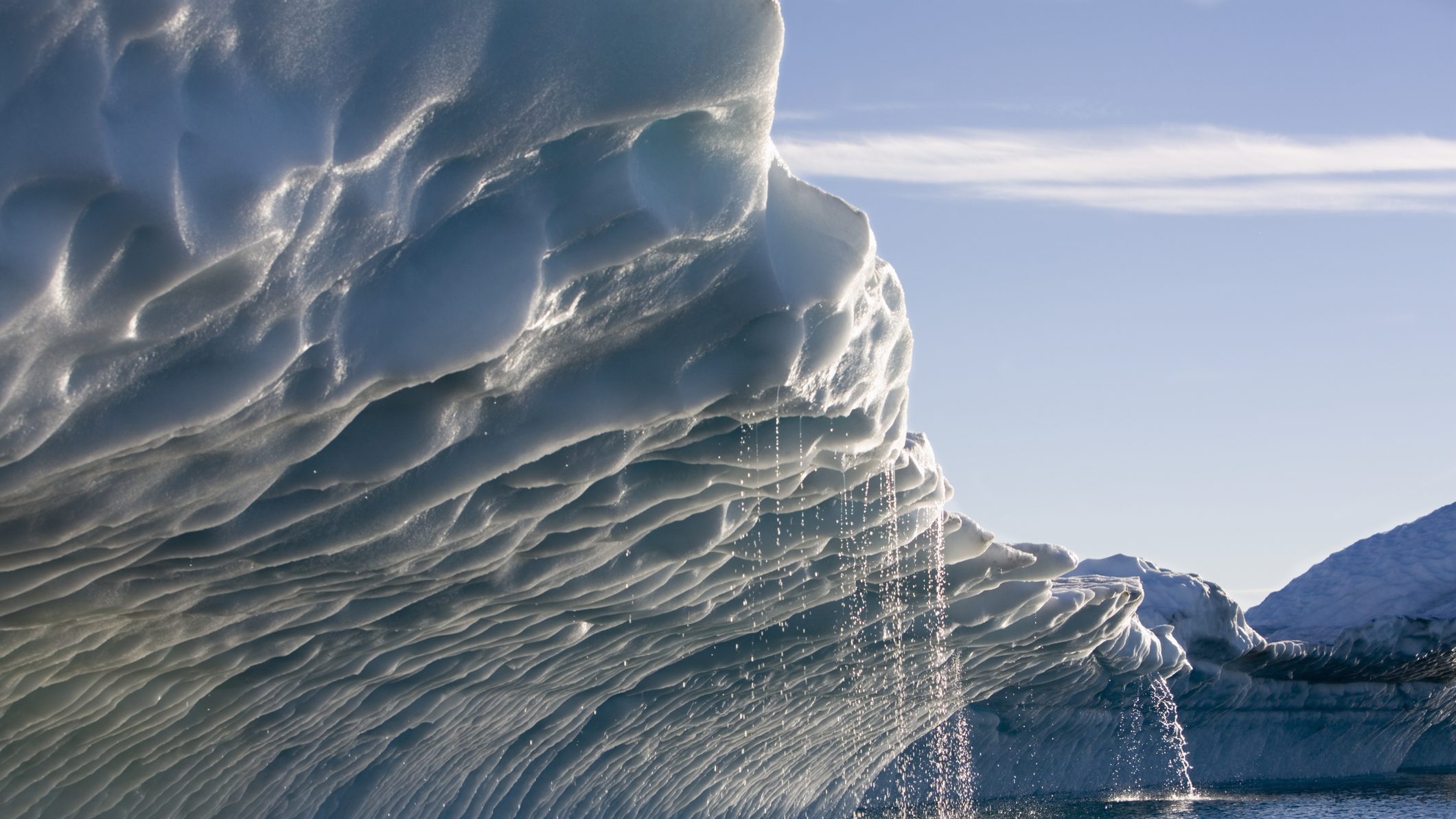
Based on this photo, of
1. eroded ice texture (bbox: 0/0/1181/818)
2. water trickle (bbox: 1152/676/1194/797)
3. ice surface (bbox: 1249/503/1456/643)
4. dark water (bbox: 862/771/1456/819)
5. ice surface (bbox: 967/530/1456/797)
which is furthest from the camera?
ice surface (bbox: 1249/503/1456/643)

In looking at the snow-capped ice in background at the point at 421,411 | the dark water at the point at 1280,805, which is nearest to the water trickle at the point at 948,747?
the dark water at the point at 1280,805

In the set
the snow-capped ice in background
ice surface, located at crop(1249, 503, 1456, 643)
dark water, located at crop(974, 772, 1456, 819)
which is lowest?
dark water, located at crop(974, 772, 1456, 819)

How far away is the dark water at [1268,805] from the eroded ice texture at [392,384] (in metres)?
10.9

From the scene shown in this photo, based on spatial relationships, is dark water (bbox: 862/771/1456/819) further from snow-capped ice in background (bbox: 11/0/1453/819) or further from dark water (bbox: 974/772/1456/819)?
snow-capped ice in background (bbox: 11/0/1453/819)

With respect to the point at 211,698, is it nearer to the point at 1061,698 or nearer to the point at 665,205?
the point at 665,205

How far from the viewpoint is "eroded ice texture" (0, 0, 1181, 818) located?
387 cm

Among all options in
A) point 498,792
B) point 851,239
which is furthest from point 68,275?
Result: point 498,792

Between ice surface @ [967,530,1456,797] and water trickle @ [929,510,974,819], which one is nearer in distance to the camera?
water trickle @ [929,510,974,819]

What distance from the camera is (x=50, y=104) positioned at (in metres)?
3.64

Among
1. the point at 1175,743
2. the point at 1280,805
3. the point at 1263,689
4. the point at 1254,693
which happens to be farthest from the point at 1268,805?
the point at 1263,689

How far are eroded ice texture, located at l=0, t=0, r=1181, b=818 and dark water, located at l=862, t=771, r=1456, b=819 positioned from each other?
10916 mm

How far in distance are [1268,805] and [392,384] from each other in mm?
19793

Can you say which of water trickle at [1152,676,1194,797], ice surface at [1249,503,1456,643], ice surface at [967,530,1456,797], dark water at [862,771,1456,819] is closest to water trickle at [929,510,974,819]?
ice surface at [967,530,1456,797]

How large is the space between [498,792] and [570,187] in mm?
8230
